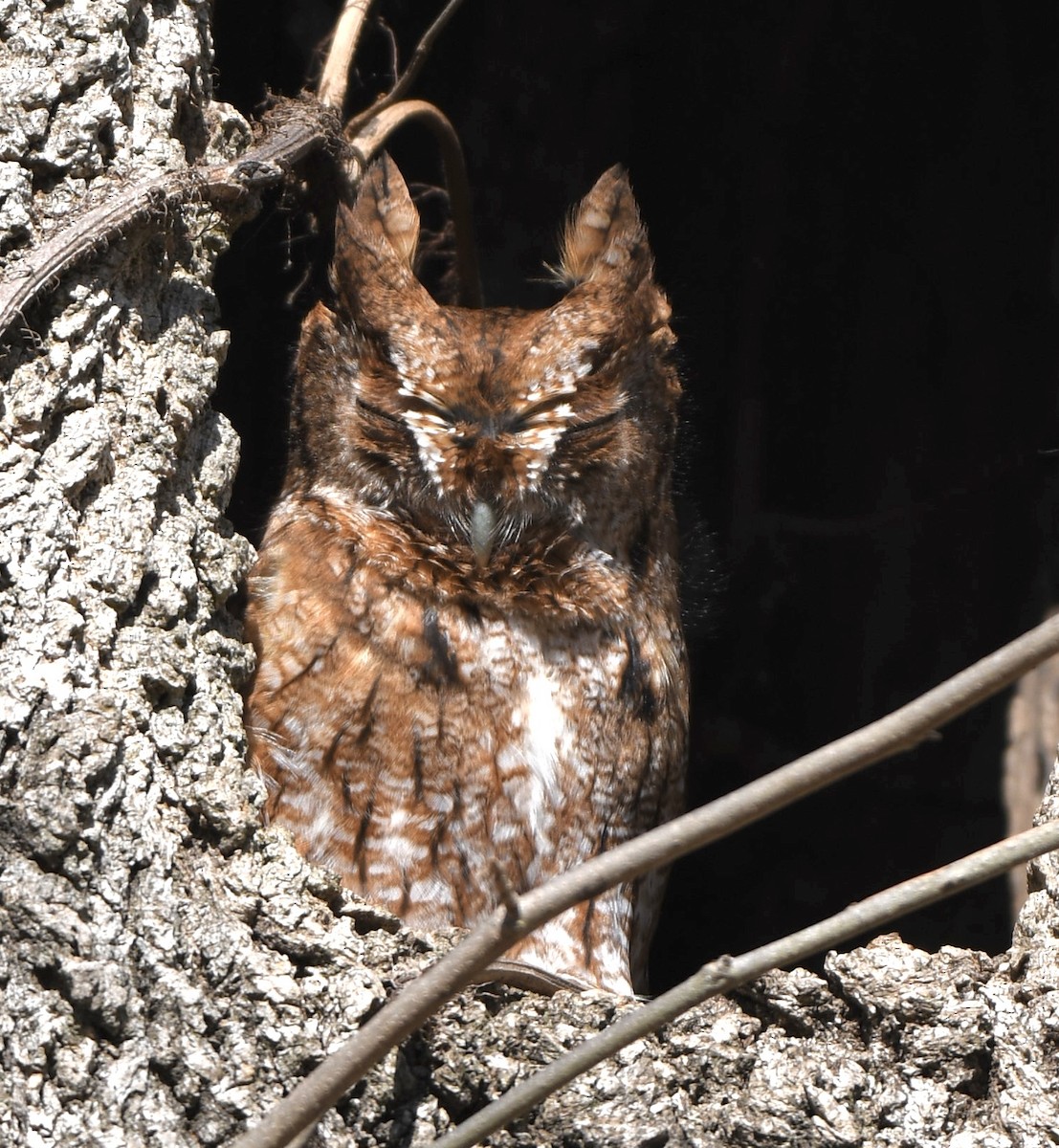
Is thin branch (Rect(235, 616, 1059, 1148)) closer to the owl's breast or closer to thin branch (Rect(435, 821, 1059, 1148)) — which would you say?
thin branch (Rect(435, 821, 1059, 1148))

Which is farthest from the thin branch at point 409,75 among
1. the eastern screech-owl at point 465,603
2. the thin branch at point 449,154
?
the eastern screech-owl at point 465,603

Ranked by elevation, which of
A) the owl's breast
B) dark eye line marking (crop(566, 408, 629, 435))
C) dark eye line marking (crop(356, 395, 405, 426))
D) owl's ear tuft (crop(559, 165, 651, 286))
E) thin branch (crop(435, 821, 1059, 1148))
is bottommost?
thin branch (crop(435, 821, 1059, 1148))

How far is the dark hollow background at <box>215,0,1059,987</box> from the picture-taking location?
3.49m

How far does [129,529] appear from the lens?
6.15 ft

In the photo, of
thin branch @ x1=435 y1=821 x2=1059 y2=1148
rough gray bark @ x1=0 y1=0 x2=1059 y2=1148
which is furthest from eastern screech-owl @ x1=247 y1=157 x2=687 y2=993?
thin branch @ x1=435 y1=821 x2=1059 y2=1148

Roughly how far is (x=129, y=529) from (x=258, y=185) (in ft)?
2.12

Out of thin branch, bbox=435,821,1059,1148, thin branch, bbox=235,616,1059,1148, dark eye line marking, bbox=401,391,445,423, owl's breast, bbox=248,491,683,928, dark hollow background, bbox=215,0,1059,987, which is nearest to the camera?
thin branch, bbox=235,616,1059,1148

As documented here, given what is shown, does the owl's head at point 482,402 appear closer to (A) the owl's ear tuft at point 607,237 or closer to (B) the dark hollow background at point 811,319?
(A) the owl's ear tuft at point 607,237

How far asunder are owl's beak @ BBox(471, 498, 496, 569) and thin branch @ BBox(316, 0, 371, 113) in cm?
74

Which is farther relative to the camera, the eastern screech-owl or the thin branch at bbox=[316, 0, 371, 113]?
the thin branch at bbox=[316, 0, 371, 113]

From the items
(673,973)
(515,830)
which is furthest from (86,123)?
(673,973)

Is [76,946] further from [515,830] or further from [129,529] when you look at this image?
[515,830]

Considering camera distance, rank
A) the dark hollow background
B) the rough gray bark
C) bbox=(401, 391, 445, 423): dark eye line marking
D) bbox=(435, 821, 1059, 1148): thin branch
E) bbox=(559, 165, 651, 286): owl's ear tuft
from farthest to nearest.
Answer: the dark hollow background → bbox=(559, 165, 651, 286): owl's ear tuft → bbox=(401, 391, 445, 423): dark eye line marking → the rough gray bark → bbox=(435, 821, 1059, 1148): thin branch

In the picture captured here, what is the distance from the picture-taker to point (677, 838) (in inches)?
Answer: 44.8
